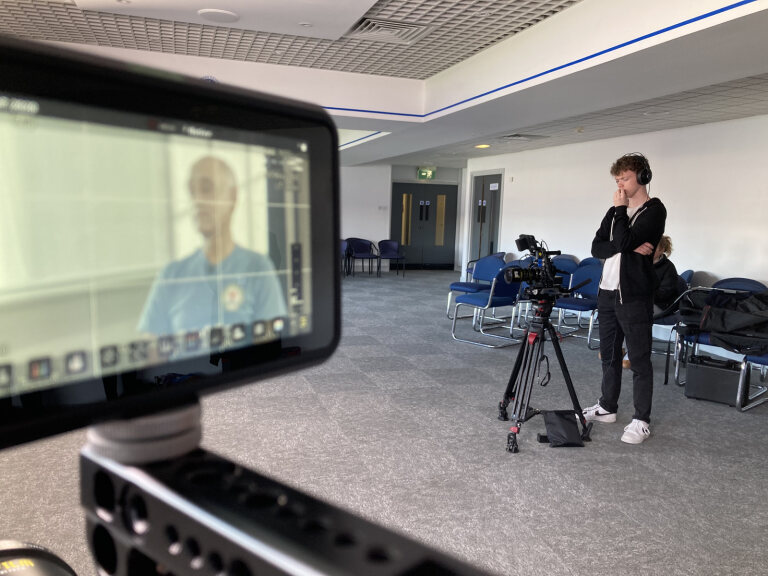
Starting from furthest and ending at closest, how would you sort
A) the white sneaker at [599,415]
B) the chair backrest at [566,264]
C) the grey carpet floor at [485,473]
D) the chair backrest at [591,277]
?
1. the chair backrest at [566,264]
2. the chair backrest at [591,277]
3. the white sneaker at [599,415]
4. the grey carpet floor at [485,473]

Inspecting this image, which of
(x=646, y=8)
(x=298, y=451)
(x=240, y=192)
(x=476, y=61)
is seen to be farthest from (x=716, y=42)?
(x=240, y=192)

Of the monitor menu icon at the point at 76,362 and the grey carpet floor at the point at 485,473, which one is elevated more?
the monitor menu icon at the point at 76,362

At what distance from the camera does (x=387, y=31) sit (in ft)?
15.2

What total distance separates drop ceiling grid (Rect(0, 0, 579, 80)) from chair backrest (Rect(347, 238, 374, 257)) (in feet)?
24.2

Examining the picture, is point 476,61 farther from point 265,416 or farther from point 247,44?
point 265,416

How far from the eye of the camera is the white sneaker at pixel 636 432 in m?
3.54

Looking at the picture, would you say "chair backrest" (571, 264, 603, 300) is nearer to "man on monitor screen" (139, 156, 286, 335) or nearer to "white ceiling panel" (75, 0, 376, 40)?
"white ceiling panel" (75, 0, 376, 40)

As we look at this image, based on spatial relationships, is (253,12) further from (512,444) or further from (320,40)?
(512,444)

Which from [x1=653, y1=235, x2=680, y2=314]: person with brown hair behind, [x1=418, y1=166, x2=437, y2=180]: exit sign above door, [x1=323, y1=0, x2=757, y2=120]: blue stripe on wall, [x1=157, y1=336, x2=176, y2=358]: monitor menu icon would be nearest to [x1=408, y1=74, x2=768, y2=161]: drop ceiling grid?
[x1=653, y1=235, x2=680, y2=314]: person with brown hair behind

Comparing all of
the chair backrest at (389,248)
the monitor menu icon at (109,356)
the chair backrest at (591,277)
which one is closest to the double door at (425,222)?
the chair backrest at (389,248)

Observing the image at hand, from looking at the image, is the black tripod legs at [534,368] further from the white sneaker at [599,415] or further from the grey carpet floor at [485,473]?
the white sneaker at [599,415]

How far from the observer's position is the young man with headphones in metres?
3.42

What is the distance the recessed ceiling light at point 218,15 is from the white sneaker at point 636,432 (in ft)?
13.3

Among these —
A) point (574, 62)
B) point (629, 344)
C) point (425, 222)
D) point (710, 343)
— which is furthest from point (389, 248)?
point (629, 344)
